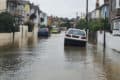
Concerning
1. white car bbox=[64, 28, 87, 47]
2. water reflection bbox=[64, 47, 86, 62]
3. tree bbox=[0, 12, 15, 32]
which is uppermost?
tree bbox=[0, 12, 15, 32]

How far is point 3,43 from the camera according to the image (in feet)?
125

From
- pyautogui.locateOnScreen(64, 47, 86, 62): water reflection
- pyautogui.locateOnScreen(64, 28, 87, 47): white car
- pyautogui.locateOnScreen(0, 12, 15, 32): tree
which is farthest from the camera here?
pyautogui.locateOnScreen(0, 12, 15, 32): tree

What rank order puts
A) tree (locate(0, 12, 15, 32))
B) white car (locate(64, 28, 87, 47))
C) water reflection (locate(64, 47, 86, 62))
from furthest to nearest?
tree (locate(0, 12, 15, 32)), white car (locate(64, 28, 87, 47)), water reflection (locate(64, 47, 86, 62))

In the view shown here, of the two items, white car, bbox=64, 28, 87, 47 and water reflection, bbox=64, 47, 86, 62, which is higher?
white car, bbox=64, 28, 87, 47

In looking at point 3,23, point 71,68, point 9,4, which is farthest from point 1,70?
point 9,4

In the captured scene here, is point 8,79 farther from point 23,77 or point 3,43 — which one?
point 3,43

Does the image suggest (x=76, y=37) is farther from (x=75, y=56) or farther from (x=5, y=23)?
(x=75, y=56)

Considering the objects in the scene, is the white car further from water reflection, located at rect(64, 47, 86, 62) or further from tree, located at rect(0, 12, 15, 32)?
tree, located at rect(0, 12, 15, 32)

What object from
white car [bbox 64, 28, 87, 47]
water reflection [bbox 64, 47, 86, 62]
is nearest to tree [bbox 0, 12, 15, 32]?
white car [bbox 64, 28, 87, 47]

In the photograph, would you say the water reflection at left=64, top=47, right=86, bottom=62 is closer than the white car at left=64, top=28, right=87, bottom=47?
Yes

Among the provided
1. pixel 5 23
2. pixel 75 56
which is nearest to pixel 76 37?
pixel 5 23

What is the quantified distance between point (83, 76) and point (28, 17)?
8768 cm

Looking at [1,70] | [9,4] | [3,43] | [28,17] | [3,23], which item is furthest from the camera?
[28,17]

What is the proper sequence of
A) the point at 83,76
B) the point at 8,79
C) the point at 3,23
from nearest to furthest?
the point at 8,79
the point at 83,76
the point at 3,23
